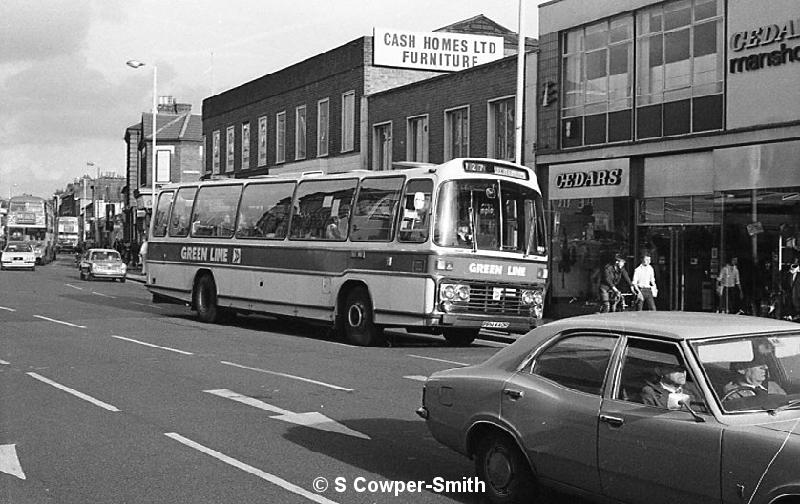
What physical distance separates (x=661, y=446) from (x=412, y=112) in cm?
2794

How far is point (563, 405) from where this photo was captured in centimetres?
592

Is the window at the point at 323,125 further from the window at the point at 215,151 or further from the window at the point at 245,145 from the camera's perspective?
the window at the point at 215,151

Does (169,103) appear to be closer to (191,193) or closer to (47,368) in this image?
(191,193)

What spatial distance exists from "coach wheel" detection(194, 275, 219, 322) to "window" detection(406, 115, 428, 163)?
37.7 feet

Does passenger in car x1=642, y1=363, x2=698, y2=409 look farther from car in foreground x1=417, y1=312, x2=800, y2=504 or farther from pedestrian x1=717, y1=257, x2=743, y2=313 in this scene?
pedestrian x1=717, y1=257, x2=743, y2=313

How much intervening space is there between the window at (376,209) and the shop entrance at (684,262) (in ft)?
27.4

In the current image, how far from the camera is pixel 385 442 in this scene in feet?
28.0

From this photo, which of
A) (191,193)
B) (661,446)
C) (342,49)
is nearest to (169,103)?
(342,49)

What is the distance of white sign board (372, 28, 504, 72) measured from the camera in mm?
36125

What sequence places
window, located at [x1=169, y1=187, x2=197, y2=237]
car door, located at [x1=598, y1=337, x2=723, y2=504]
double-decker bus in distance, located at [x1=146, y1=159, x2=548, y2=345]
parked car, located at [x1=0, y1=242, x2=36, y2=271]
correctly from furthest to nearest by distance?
parked car, located at [x1=0, y1=242, x2=36, y2=271]
window, located at [x1=169, y1=187, x2=197, y2=237]
double-decker bus in distance, located at [x1=146, y1=159, x2=548, y2=345]
car door, located at [x1=598, y1=337, x2=723, y2=504]

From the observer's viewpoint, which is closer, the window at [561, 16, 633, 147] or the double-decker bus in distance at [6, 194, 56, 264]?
the window at [561, 16, 633, 147]

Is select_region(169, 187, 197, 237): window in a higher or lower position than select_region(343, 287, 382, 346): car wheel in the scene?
higher

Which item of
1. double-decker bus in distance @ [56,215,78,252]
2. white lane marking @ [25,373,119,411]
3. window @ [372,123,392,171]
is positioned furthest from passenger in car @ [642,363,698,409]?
double-decker bus in distance @ [56,215,78,252]

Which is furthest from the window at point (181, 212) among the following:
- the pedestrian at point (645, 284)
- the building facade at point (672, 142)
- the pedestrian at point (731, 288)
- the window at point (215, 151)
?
the window at point (215, 151)
